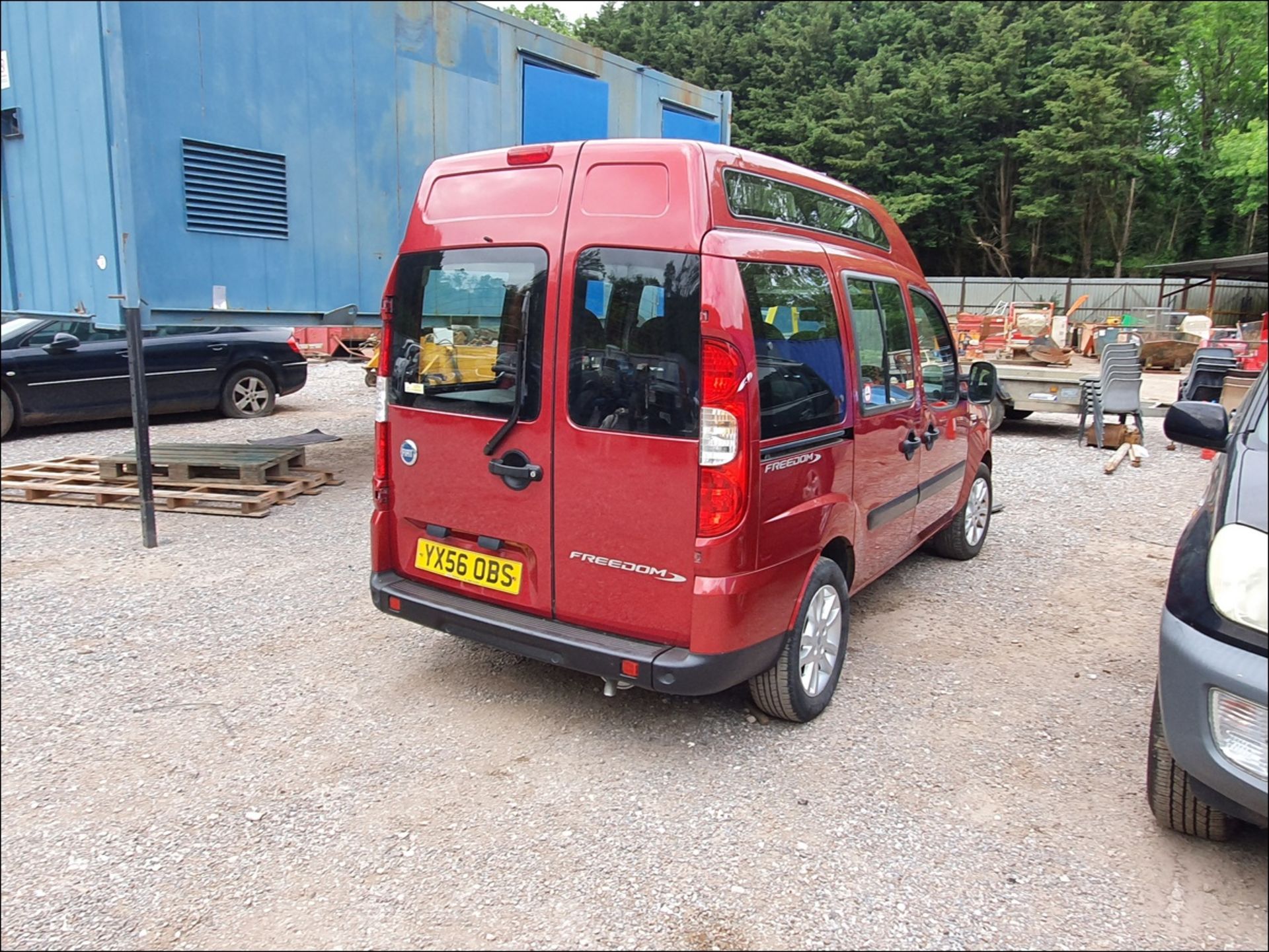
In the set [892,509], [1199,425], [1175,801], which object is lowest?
[1175,801]

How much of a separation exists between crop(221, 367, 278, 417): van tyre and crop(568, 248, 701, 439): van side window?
9.08 m

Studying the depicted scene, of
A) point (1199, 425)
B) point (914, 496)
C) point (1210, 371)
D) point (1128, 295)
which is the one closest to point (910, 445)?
point (914, 496)

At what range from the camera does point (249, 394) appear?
36.2 ft

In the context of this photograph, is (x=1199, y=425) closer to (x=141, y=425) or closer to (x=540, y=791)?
(x=540, y=791)

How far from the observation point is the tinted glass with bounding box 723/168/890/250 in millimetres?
3256

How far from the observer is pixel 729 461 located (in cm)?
295

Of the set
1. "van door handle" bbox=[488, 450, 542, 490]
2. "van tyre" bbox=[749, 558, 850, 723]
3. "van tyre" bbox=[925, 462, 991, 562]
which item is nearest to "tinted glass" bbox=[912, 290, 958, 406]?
"van tyre" bbox=[925, 462, 991, 562]

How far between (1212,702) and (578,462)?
6.88 feet

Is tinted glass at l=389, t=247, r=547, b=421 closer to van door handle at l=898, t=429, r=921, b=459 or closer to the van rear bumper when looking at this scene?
the van rear bumper

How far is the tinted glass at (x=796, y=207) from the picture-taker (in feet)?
10.7

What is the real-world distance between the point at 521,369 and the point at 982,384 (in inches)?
139

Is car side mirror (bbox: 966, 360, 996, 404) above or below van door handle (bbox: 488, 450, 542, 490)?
above

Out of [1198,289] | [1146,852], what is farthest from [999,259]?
[1146,852]

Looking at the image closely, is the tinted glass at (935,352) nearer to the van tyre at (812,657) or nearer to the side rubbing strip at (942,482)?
the side rubbing strip at (942,482)
